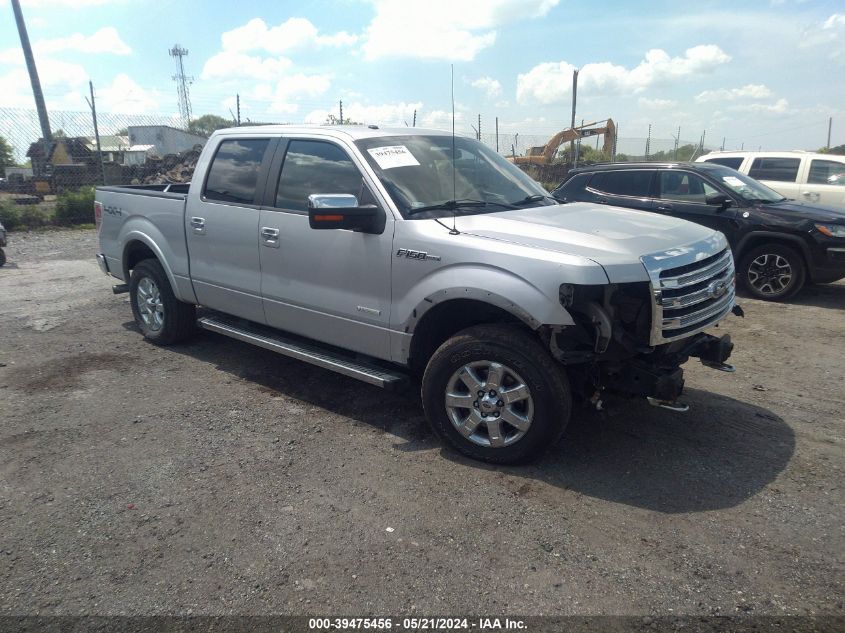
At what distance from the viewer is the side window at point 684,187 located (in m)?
8.30

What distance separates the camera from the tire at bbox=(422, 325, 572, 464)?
3438 mm

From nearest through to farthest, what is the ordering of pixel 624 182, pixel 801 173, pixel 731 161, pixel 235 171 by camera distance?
pixel 235 171
pixel 624 182
pixel 801 173
pixel 731 161

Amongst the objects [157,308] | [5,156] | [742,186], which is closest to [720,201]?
[742,186]

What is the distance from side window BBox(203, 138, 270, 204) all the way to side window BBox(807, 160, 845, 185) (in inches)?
371

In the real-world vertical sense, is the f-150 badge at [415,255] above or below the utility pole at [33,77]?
below

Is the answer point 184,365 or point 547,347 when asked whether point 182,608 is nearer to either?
point 547,347

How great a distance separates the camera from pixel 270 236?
15.3 feet

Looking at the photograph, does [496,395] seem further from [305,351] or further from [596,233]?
[305,351]

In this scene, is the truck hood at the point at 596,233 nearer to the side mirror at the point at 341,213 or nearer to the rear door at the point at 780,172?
the side mirror at the point at 341,213

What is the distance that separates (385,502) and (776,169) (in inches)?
397

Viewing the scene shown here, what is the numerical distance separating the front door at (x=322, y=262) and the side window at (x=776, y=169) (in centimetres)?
894

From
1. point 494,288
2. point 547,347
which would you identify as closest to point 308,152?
point 494,288

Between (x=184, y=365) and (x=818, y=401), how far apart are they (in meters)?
5.24

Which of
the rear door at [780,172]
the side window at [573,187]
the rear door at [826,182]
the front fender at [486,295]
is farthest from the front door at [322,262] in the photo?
the rear door at [826,182]
